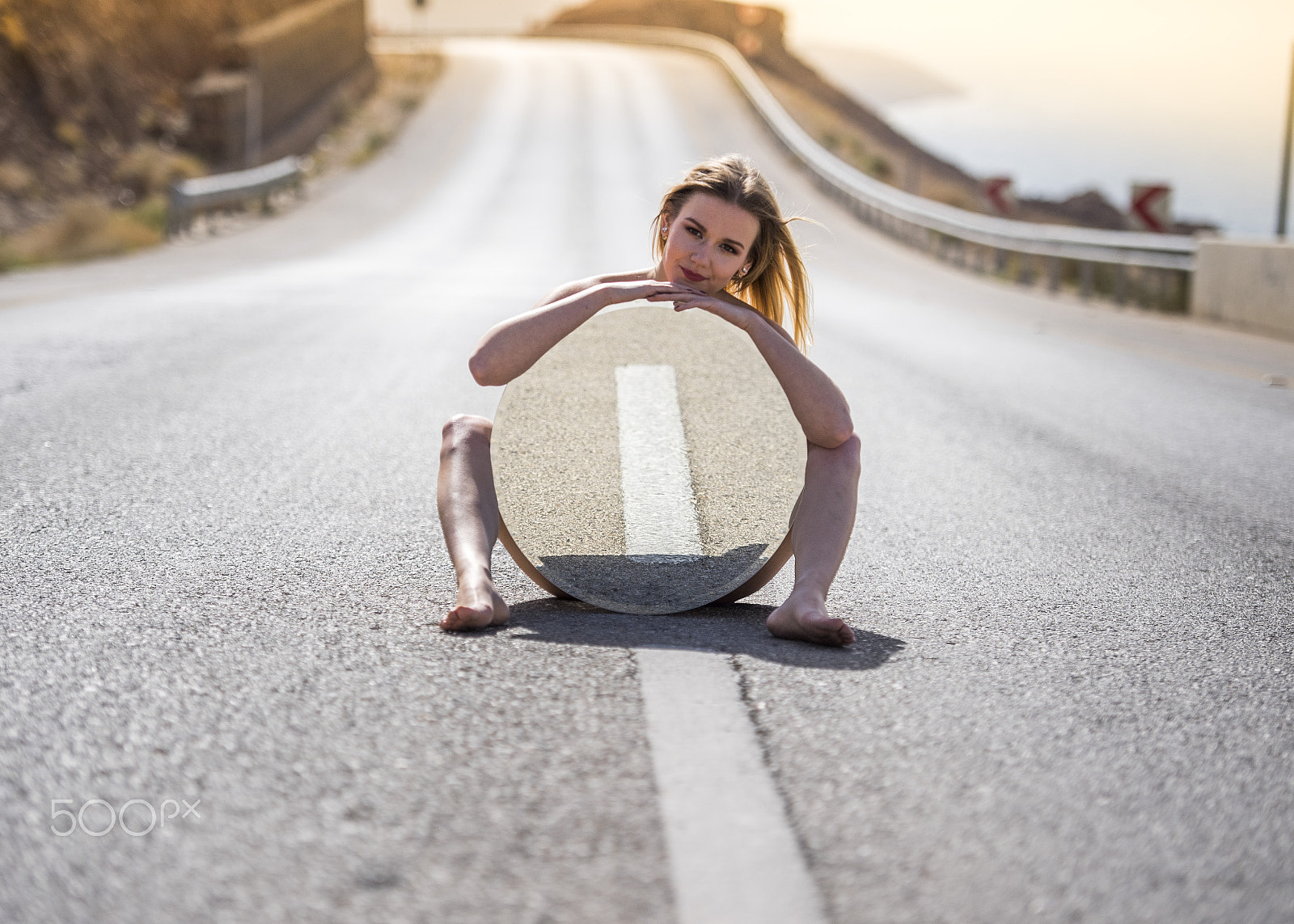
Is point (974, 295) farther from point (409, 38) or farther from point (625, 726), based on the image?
point (409, 38)

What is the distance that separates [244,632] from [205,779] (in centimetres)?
83

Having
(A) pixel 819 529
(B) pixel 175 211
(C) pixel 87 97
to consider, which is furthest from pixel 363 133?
(A) pixel 819 529

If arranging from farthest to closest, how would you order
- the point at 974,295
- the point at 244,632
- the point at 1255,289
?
1. the point at 974,295
2. the point at 1255,289
3. the point at 244,632

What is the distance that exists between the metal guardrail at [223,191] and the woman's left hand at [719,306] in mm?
18235

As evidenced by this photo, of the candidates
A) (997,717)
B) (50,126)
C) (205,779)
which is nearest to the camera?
(205,779)

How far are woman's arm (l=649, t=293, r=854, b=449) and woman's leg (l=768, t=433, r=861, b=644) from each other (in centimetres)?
9

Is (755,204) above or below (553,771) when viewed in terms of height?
above

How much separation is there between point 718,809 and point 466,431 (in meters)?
1.51

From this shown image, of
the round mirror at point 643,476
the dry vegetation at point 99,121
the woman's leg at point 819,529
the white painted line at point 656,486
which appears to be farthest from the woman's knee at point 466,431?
the dry vegetation at point 99,121

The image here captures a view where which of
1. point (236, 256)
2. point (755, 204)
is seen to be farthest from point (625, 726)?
point (236, 256)

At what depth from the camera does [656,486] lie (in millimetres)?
3076

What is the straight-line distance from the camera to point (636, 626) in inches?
115

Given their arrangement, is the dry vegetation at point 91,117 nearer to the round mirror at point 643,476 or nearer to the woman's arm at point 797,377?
the round mirror at point 643,476

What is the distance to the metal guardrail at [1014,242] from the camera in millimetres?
15234
